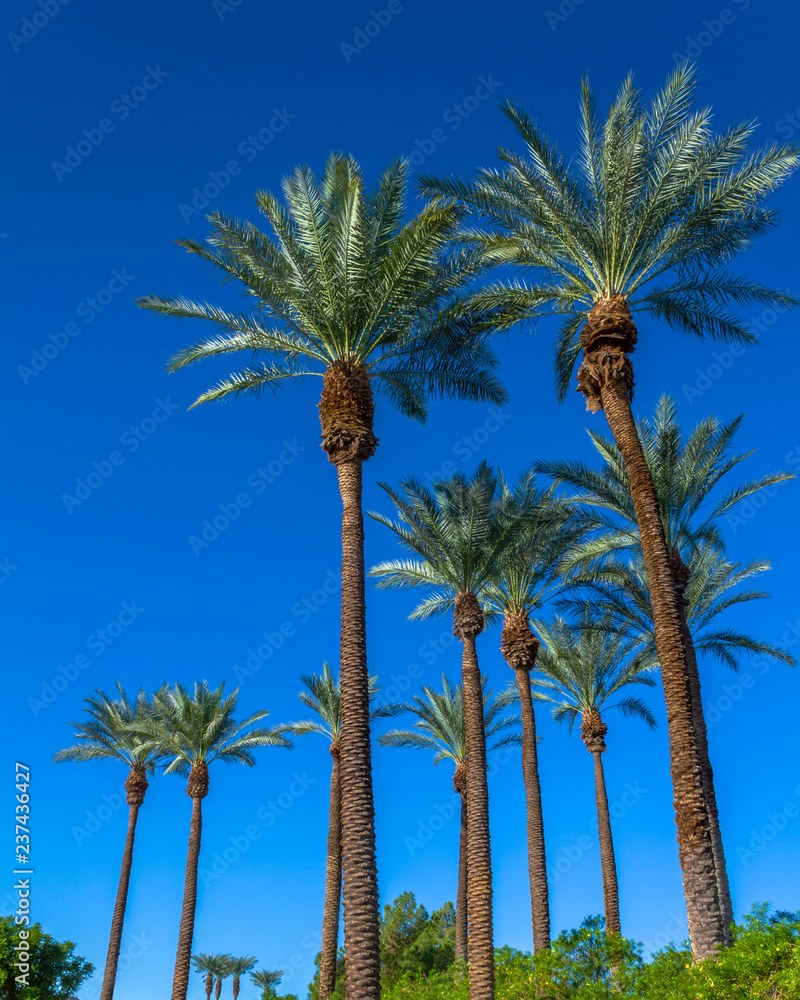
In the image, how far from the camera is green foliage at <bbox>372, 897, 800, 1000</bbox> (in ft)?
37.4

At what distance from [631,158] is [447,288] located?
4279mm

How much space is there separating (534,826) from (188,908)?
47.8ft

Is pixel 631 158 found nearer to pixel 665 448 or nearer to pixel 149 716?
pixel 665 448

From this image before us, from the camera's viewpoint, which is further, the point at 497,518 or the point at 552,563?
the point at 552,563

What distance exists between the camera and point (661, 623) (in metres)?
14.7

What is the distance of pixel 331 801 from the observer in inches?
1297

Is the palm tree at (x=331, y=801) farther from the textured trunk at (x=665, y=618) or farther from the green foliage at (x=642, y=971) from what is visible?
the textured trunk at (x=665, y=618)

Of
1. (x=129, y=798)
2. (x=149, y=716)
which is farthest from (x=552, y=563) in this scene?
(x=129, y=798)

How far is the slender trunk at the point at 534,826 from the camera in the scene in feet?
76.2

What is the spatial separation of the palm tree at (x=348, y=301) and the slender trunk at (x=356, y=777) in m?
0.04

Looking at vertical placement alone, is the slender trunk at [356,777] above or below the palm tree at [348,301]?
below

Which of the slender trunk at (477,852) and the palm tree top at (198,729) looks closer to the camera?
the slender trunk at (477,852)

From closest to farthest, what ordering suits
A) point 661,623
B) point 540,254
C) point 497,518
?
point 661,623 < point 540,254 < point 497,518

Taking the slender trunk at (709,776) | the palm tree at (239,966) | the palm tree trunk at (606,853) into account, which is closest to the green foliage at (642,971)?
the slender trunk at (709,776)
